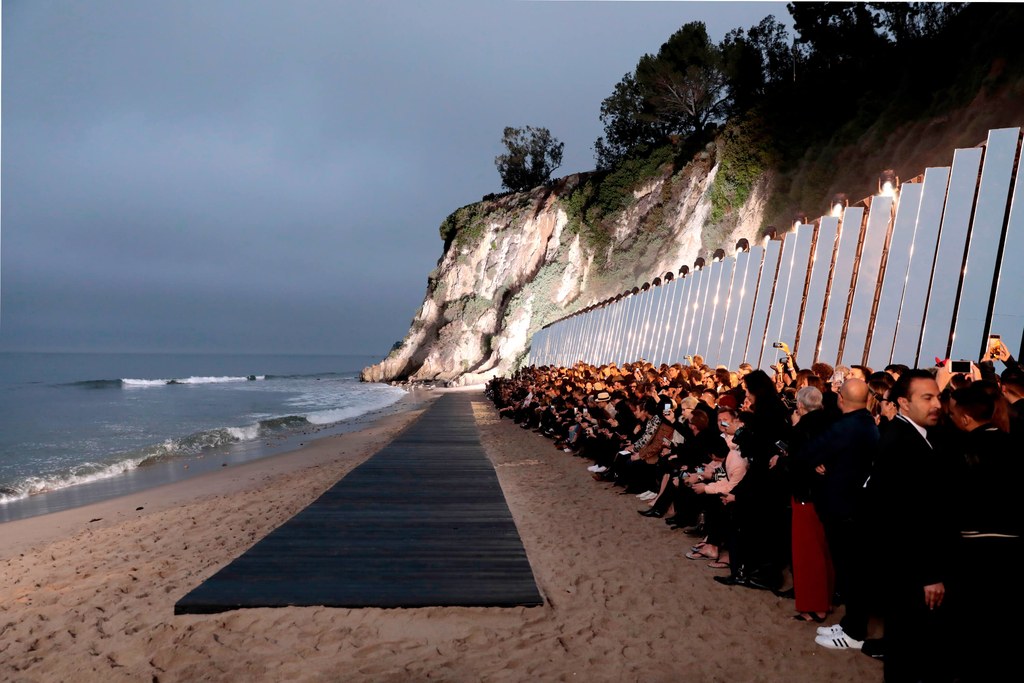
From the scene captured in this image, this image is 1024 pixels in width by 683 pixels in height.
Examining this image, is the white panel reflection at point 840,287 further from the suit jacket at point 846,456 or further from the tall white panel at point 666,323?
the tall white panel at point 666,323

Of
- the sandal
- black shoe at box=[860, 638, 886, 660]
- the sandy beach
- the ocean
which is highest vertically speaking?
black shoe at box=[860, 638, 886, 660]

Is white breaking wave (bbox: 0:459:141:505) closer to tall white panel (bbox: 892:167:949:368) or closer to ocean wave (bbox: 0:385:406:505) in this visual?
ocean wave (bbox: 0:385:406:505)

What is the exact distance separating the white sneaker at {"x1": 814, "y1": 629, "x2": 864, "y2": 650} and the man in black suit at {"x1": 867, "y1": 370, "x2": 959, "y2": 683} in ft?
2.32

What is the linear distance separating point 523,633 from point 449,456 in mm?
7152

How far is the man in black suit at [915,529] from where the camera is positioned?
312 centimetres

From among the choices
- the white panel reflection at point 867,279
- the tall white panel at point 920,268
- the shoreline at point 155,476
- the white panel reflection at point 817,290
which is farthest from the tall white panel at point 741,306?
the shoreline at point 155,476

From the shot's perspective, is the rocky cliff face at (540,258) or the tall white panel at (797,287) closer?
the tall white panel at (797,287)

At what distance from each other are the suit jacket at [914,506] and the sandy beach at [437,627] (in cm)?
98

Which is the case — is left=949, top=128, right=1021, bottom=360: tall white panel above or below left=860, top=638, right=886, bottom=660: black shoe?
above

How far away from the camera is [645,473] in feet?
30.7

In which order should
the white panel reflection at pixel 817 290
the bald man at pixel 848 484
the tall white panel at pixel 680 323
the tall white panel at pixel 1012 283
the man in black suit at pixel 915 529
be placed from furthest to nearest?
the tall white panel at pixel 680 323
the white panel reflection at pixel 817 290
the tall white panel at pixel 1012 283
the bald man at pixel 848 484
the man in black suit at pixel 915 529

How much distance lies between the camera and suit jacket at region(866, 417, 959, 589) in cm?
311

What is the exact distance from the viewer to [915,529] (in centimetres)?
317

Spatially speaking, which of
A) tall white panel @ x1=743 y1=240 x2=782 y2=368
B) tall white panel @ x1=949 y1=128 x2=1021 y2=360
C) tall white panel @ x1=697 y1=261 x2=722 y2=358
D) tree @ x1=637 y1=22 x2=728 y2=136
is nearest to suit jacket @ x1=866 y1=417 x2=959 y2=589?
tall white panel @ x1=949 y1=128 x2=1021 y2=360
